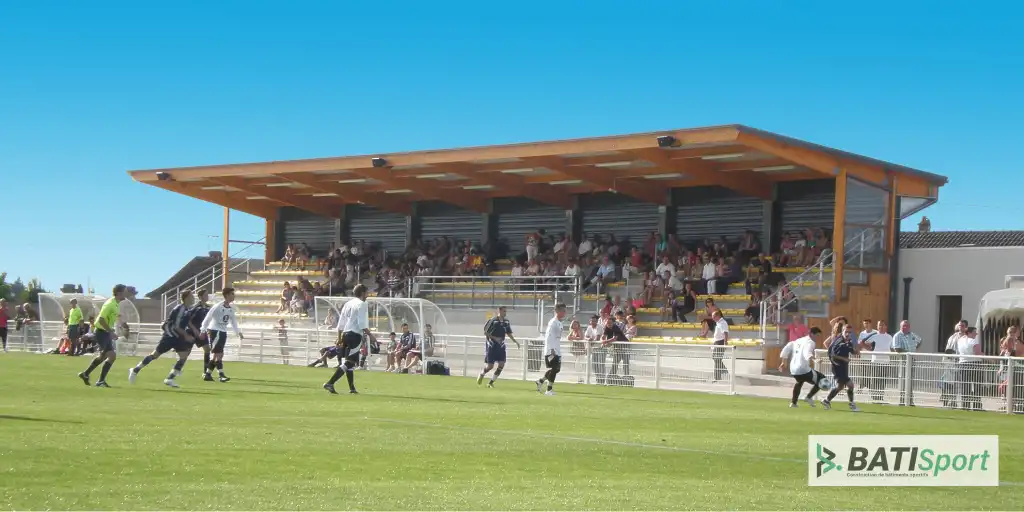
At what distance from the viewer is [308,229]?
5259 cm

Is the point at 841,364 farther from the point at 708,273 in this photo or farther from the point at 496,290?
the point at 496,290

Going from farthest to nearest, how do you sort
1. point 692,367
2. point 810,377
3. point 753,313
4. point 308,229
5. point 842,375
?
1. point 308,229
2. point 753,313
3. point 692,367
4. point 842,375
5. point 810,377

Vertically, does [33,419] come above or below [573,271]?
below

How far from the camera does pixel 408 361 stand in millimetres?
32938

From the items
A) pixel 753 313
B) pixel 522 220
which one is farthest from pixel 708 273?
pixel 522 220

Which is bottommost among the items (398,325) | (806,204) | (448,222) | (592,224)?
(398,325)

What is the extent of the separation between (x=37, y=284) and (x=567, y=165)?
2334 inches

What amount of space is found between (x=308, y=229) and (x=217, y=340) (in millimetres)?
28990

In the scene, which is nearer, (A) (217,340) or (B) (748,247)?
(A) (217,340)

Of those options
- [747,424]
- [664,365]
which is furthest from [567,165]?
[747,424]

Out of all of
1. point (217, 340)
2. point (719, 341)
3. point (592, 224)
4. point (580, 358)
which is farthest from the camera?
point (592, 224)

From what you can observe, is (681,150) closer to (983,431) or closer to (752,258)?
(752,258)

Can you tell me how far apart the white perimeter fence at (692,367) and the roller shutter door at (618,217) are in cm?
1082

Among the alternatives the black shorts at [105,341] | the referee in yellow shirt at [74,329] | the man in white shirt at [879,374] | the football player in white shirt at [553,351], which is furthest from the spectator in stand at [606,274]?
the black shorts at [105,341]
